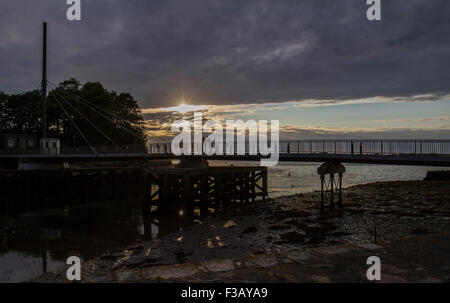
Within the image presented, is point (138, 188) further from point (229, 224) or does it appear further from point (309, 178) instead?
point (309, 178)

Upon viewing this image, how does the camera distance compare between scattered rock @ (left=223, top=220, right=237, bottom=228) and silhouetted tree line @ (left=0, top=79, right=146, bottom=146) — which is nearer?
scattered rock @ (left=223, top=220, right=237, bottom=228)

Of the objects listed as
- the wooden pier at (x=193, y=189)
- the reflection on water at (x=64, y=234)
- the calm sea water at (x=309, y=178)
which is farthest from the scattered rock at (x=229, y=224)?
the calm sea water at (x=309, y=178)

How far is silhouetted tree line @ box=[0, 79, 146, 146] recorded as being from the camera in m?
56.8

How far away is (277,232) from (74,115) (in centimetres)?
5376

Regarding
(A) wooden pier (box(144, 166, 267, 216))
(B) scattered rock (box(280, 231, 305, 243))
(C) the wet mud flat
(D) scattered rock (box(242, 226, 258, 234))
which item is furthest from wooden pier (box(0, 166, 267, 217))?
(B) scattered rock (box(280, 231, 305, 243))

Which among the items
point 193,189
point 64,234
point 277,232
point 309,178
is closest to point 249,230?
point 277,232

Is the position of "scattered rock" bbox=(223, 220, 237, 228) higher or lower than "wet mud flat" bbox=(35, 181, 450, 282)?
lower

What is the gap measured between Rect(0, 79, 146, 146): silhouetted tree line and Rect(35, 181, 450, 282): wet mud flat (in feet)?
130

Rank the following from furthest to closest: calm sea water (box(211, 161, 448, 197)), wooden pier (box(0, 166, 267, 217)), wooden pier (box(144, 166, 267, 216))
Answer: calm sea water (box(211, 161, 448, 197)) < wooden pier (box(0, 166, 267, 217)) < wooden pier (box(144, 166, 267, 216))

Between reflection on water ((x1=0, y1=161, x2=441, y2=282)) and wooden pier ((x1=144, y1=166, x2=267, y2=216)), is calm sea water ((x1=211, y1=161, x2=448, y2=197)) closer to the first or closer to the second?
wooden pier ((x1=144, y1=166, x2=267, y2=216))

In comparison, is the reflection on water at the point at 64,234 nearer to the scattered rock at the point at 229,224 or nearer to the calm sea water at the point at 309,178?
the scattered rock at the point at 229,224
